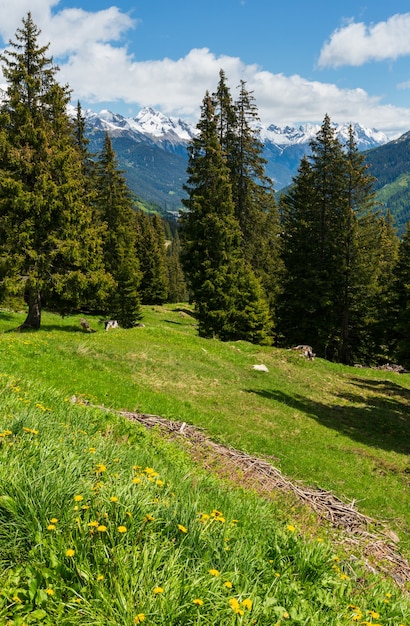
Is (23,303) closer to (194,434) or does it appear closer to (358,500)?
(194,434)

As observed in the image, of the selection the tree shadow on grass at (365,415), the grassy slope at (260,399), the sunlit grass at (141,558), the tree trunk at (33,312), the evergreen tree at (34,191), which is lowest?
the tree shadow on grass at (365,415)

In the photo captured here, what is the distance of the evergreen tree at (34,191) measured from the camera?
2278 centimetres

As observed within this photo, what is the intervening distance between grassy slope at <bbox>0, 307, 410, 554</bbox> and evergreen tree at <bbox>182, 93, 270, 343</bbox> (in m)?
6.69

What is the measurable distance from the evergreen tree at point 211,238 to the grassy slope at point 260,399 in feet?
21.9

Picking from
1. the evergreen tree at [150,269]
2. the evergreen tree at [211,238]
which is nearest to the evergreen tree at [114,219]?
the evergreen tree at [211,238]

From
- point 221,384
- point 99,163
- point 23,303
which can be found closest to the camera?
point 221,384

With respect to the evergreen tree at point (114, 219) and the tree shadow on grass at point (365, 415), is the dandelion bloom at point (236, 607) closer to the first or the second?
the tree shadow on grass at point (365, 415)

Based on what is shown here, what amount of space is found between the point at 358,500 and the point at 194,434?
4.55m

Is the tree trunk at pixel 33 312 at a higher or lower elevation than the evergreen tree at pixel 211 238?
lower

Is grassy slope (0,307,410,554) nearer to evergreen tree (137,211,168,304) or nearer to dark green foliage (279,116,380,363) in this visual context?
dark green foliage (279,116,380,363)

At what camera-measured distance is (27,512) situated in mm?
3789

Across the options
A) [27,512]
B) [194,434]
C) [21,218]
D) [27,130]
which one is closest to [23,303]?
[21,218]

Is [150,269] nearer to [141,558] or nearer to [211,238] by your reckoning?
[211,238]

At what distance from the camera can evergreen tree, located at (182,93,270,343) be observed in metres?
31.3
